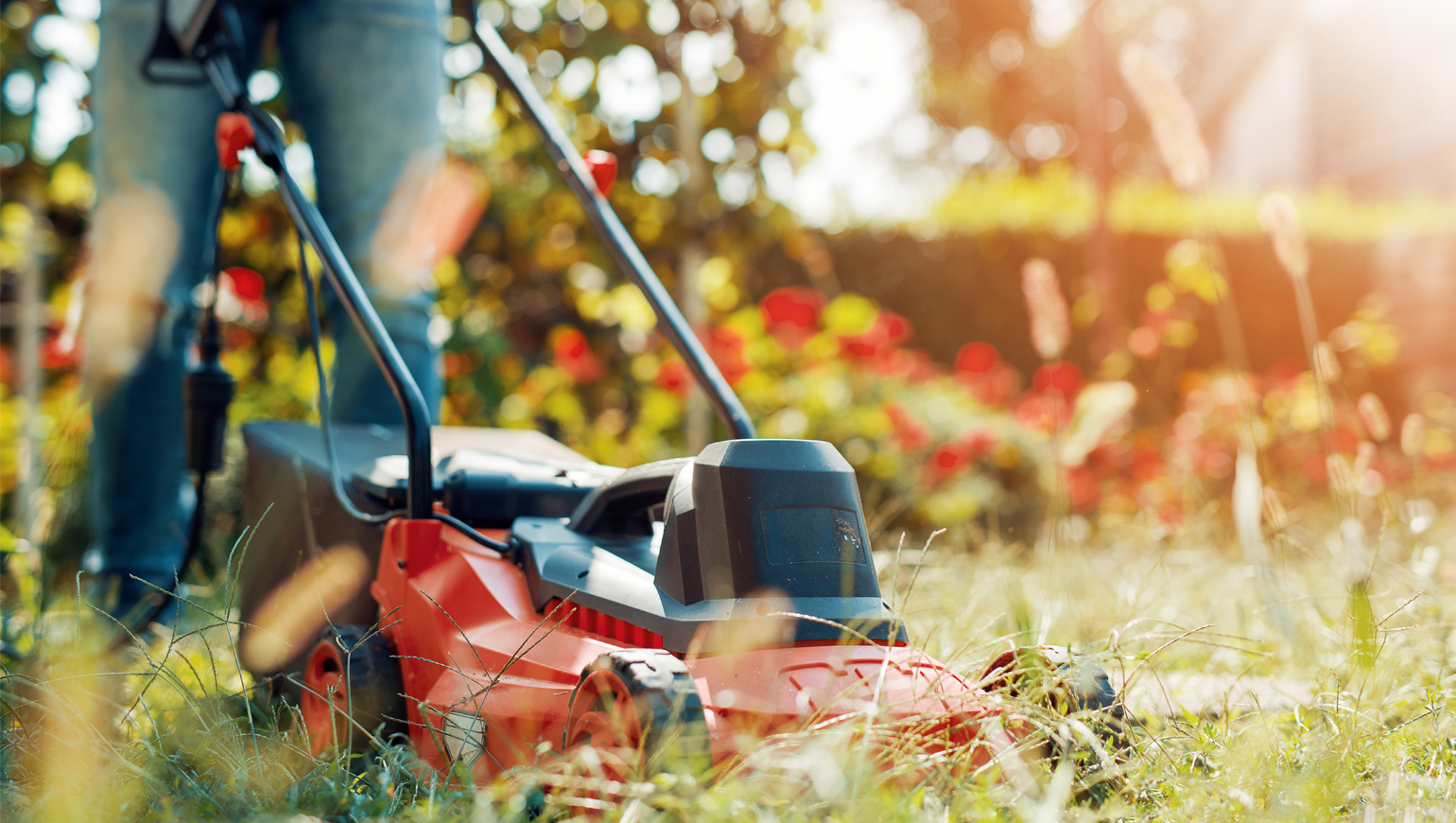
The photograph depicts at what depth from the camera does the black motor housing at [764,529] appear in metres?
0.94

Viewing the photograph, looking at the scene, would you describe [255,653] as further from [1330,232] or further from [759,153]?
[1330,232]

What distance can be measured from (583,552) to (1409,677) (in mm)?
988

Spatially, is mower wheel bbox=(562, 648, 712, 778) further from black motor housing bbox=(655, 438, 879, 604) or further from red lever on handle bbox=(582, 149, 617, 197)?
red lever on handle bbox=(582, 149, 617, 197)

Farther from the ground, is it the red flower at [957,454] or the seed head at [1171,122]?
the seed head at [1171,122]

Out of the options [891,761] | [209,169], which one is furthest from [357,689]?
[209,169]

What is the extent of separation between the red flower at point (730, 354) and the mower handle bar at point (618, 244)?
4.35ft

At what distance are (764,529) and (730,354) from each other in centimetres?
193

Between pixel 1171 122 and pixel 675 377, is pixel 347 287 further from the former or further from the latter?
pixel 675 377

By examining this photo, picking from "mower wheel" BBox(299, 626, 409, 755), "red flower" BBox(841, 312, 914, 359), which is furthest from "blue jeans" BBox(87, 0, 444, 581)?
"red flower" BBox(841, 312, 914, 359)

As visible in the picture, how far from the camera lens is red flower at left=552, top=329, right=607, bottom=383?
2.88 m

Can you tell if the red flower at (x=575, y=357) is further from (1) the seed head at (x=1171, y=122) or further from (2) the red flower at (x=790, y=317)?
(1) the seed head at (x=1171, y=122)

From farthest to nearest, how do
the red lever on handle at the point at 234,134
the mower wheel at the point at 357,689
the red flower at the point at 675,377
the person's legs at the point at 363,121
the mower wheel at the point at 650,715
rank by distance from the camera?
the red flower at the point at 675,377 < the person's legs at the point at 363,121 < the red lever on handle at the point at 234,134 < the mower wheel at the point at 357,689 < the mower wheel at the point at 650,715

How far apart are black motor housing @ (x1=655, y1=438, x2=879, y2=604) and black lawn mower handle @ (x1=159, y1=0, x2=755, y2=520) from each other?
286 mm

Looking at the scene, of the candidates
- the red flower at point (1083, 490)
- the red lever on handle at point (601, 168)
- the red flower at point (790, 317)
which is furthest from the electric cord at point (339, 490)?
the red flower at point (1083, 490)
